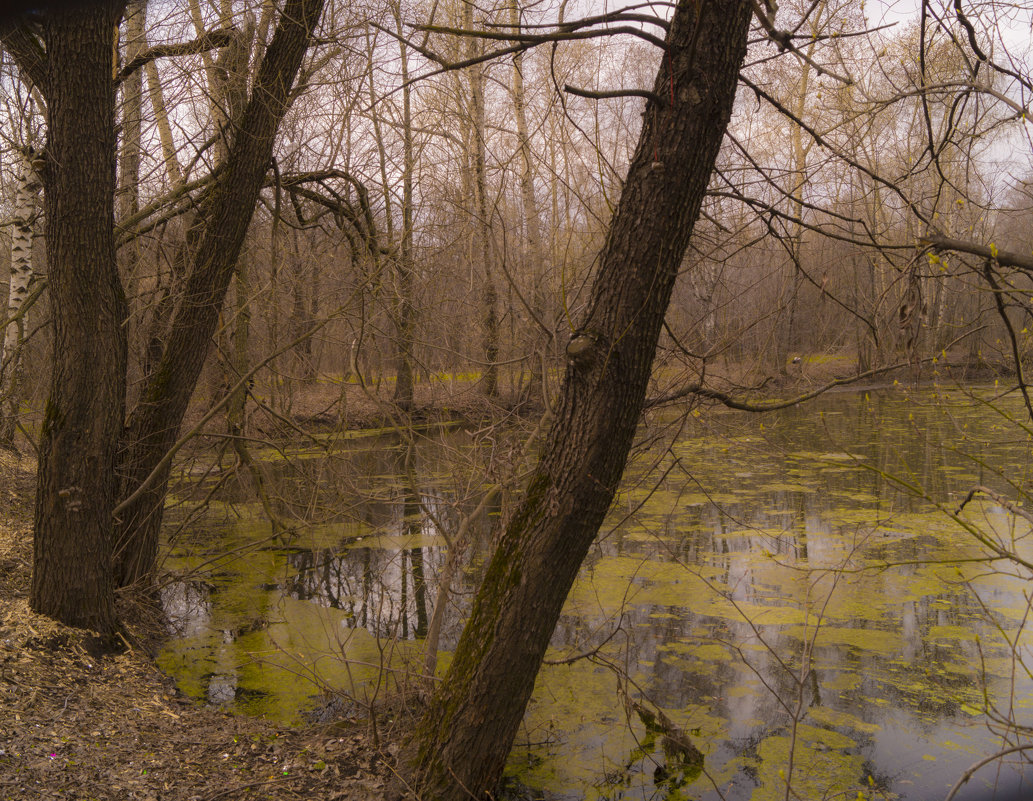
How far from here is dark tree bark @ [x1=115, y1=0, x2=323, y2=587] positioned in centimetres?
490

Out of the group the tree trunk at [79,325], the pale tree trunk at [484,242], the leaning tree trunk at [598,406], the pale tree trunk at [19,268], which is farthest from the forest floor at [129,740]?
the pale tree trunk at [19,268]

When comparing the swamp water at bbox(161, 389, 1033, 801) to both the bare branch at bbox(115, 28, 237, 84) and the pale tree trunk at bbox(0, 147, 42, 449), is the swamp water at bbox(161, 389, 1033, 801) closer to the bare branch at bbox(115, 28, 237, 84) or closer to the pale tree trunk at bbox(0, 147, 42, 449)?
Result: the pale tree trunk at bbox(0, 147, 42, 449)

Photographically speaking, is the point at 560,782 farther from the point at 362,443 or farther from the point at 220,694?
the point at 362,443

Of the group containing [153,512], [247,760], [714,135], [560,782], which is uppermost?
[714,135]

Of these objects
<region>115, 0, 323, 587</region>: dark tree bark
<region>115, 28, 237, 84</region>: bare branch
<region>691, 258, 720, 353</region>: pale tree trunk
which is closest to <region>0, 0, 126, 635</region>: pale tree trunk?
<region>115, 0, 323, 587</region>: dark tree bark

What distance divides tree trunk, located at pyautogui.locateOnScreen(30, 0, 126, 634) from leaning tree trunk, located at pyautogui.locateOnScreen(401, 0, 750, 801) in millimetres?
2239

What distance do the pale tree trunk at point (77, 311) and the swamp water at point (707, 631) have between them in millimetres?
1166

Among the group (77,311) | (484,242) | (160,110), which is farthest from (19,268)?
(484,242)

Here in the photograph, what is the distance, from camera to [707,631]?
18.2 feet

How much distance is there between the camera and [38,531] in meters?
4.12

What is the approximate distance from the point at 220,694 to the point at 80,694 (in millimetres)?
1188

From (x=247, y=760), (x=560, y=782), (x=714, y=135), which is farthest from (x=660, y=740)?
(x=714, y=135)

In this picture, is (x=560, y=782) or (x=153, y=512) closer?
(x=560, y=782)

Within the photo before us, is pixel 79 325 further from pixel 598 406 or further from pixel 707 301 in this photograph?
pixel 707 301
